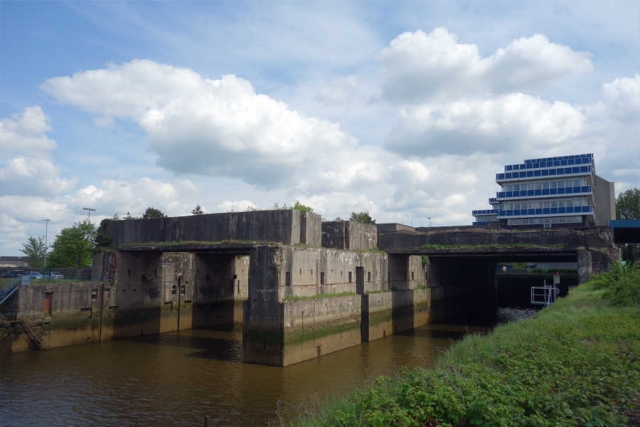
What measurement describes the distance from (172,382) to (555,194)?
74829 millimetres

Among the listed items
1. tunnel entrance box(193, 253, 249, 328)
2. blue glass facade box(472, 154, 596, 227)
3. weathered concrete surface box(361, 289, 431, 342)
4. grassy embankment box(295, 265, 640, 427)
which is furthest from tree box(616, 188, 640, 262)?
grassy embankment box(295, 265, 640, 427)

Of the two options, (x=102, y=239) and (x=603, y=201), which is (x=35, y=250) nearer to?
(x=102, y=239)

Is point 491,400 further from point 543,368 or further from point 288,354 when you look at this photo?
point 288,354

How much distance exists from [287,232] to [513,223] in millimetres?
66581

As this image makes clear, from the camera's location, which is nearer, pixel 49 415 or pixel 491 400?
pixel 491 400

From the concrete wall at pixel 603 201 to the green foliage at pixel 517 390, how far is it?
79320 millimetres

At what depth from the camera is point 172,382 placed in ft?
69.9

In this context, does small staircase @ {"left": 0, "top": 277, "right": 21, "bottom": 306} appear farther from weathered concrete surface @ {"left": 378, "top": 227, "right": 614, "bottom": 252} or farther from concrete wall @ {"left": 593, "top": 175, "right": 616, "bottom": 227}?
concrete wall @ {"left": 593, "top": 175, "right": 616, "bottom": 227}

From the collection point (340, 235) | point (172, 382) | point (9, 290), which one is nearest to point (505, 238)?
point (340, 235)

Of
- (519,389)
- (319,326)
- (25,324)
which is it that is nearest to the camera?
(519,389)

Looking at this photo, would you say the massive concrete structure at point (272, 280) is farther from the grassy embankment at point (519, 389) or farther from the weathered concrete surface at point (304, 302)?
the grassy embankment at point (519, 389)

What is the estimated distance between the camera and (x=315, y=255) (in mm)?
27859

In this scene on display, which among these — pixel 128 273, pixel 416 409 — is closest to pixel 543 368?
pixel 416 409

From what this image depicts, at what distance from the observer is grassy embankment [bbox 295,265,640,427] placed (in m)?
7.71
